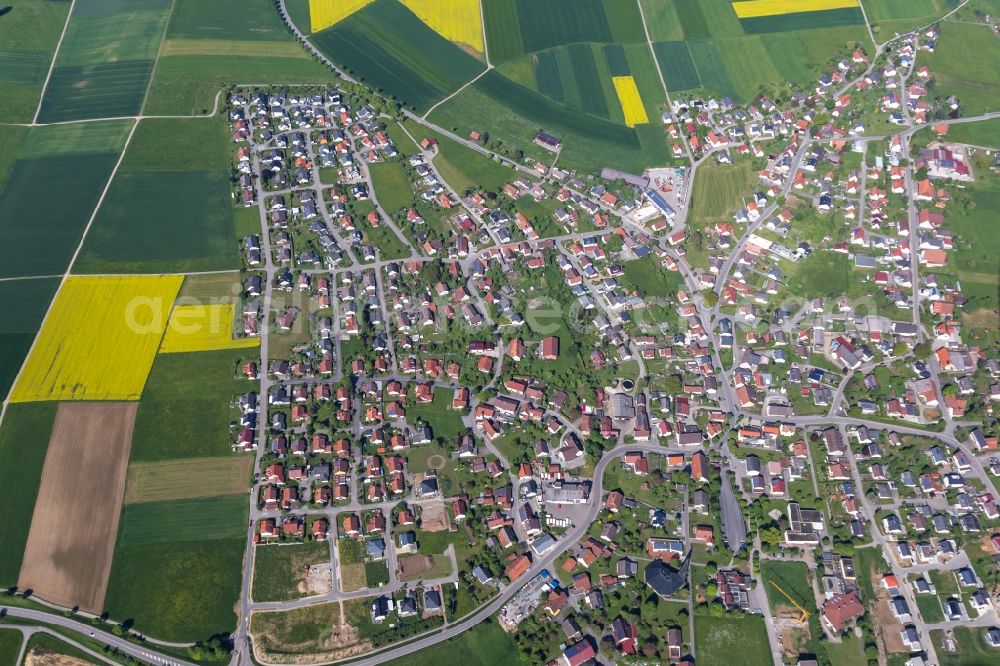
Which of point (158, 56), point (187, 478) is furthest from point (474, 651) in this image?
point (158, 56)

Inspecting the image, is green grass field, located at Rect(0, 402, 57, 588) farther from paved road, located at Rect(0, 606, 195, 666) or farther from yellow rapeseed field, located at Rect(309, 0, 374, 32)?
yellow rapeseed field, located at Rect(309, 0, 374, 32)

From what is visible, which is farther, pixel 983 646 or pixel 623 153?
pixel 623 153

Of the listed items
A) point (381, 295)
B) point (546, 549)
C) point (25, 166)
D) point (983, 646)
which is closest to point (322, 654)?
point (546, 549)

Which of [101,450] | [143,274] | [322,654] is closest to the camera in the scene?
[322,654]

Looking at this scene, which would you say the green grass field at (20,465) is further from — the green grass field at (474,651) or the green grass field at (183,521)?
the green grass field at (474,651)

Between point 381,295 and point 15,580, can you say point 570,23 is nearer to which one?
point 381,295

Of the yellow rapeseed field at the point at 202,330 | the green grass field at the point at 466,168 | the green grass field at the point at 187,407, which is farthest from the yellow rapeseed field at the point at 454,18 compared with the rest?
the green grass field at the point at 187,407
